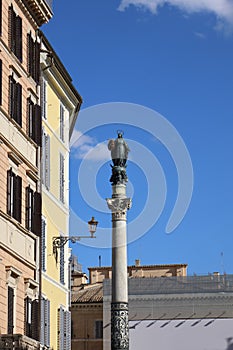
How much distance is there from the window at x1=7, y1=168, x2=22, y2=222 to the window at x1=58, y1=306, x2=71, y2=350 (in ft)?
21.5

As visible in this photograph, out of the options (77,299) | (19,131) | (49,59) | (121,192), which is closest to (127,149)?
(121,192)

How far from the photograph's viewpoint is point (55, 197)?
3169 centimetres

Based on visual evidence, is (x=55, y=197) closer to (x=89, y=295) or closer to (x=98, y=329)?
(x=89, y=295)

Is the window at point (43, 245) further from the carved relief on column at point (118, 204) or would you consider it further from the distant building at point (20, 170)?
the carved relief on column at point (118, 204)

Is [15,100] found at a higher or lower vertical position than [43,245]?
higher

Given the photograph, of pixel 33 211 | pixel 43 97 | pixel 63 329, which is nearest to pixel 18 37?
pixel 43 97

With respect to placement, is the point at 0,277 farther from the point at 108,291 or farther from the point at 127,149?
the point at 108,291

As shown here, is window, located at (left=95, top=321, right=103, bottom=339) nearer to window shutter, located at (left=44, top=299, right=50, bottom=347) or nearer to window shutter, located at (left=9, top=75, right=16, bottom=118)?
window shutter, located at (left=44, top=299, right=50, bottom=347)

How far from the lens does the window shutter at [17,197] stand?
2602cm

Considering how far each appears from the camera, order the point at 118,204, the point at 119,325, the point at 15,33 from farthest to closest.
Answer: the point at 118,204
the point at 119,325
the point at 15,33

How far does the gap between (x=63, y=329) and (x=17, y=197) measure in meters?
7.62

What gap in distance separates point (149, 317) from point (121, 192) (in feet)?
104

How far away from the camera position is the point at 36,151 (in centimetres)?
2870

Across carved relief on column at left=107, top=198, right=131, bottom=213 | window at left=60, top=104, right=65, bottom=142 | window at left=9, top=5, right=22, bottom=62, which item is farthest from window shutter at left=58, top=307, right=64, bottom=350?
window at left=9, top=5, right=22, bottom=62
